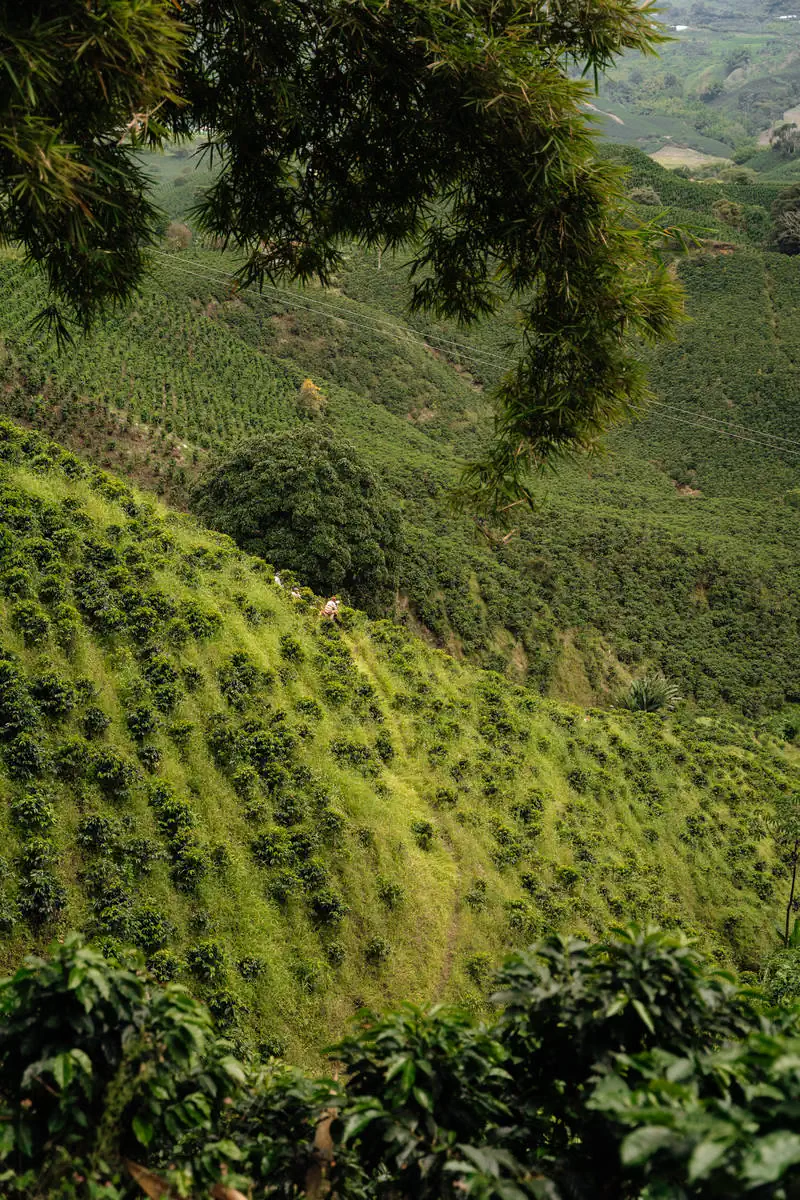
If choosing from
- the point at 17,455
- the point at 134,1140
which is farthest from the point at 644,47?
the point at 17,455

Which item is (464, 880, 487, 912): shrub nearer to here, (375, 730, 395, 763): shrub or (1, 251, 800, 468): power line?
(375, 730, 395, 763): shrub

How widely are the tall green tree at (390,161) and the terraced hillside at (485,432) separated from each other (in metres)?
14.8

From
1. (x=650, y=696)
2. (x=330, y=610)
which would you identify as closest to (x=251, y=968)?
(x=330, y=610)

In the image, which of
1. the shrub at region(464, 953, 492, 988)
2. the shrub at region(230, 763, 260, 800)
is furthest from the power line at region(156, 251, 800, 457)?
the shrub at region(464, 953, 492, 988)

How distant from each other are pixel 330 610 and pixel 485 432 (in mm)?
38715

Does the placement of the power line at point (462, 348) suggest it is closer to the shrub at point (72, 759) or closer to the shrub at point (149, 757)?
the shrub at point (149, 757)

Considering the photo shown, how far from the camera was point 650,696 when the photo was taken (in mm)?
29688

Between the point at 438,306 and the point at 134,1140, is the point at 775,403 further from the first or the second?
the point at 134,1140

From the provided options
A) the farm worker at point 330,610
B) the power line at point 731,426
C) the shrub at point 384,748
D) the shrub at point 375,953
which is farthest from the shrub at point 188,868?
the power line at point 731,426

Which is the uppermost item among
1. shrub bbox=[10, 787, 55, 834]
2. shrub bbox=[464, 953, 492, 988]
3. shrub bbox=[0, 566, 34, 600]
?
shrub bbox=[0, 566, 34, 600]

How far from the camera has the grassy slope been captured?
9.77 metres

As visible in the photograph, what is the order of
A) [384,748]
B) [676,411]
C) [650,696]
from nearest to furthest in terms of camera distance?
[384,748]
[650,696]
[676,411]

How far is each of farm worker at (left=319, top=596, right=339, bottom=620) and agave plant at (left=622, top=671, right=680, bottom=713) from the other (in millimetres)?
16005

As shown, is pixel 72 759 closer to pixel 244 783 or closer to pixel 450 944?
pixel 244 783
